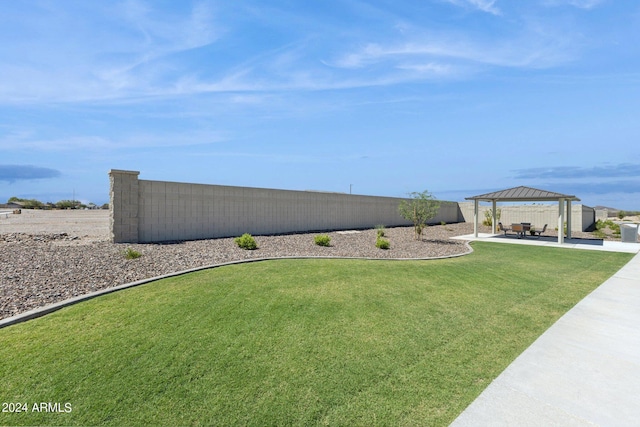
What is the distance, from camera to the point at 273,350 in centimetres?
380

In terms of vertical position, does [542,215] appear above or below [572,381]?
above

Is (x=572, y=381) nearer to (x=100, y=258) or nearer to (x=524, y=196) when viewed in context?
(x=100, y=258)

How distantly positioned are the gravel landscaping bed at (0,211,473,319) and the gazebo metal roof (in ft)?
21.2

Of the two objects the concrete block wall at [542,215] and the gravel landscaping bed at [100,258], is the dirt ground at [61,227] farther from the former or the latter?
the concrete block wall at [542,215]

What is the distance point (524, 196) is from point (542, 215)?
10947 millimetres

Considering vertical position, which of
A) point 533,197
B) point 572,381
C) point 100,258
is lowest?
point 572,381

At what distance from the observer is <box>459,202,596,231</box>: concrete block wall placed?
23.7m

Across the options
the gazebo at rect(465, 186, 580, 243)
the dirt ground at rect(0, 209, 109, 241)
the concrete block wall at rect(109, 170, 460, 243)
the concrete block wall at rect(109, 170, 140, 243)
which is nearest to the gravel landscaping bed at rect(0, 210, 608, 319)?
the concrete block wall at rect(109, 170, 140, 243)

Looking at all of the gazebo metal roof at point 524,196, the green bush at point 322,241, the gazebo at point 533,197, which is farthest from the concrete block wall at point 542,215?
the green bush at point 322,241

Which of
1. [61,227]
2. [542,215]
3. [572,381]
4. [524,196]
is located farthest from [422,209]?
[61,227]

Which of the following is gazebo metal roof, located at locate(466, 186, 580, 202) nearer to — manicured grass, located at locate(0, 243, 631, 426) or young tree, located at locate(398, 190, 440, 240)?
young tree, located at locate(398, 190, 440, 240)

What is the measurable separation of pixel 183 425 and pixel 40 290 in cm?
511

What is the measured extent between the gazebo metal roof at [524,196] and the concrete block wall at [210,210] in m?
8.39

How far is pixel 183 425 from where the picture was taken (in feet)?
8.61
